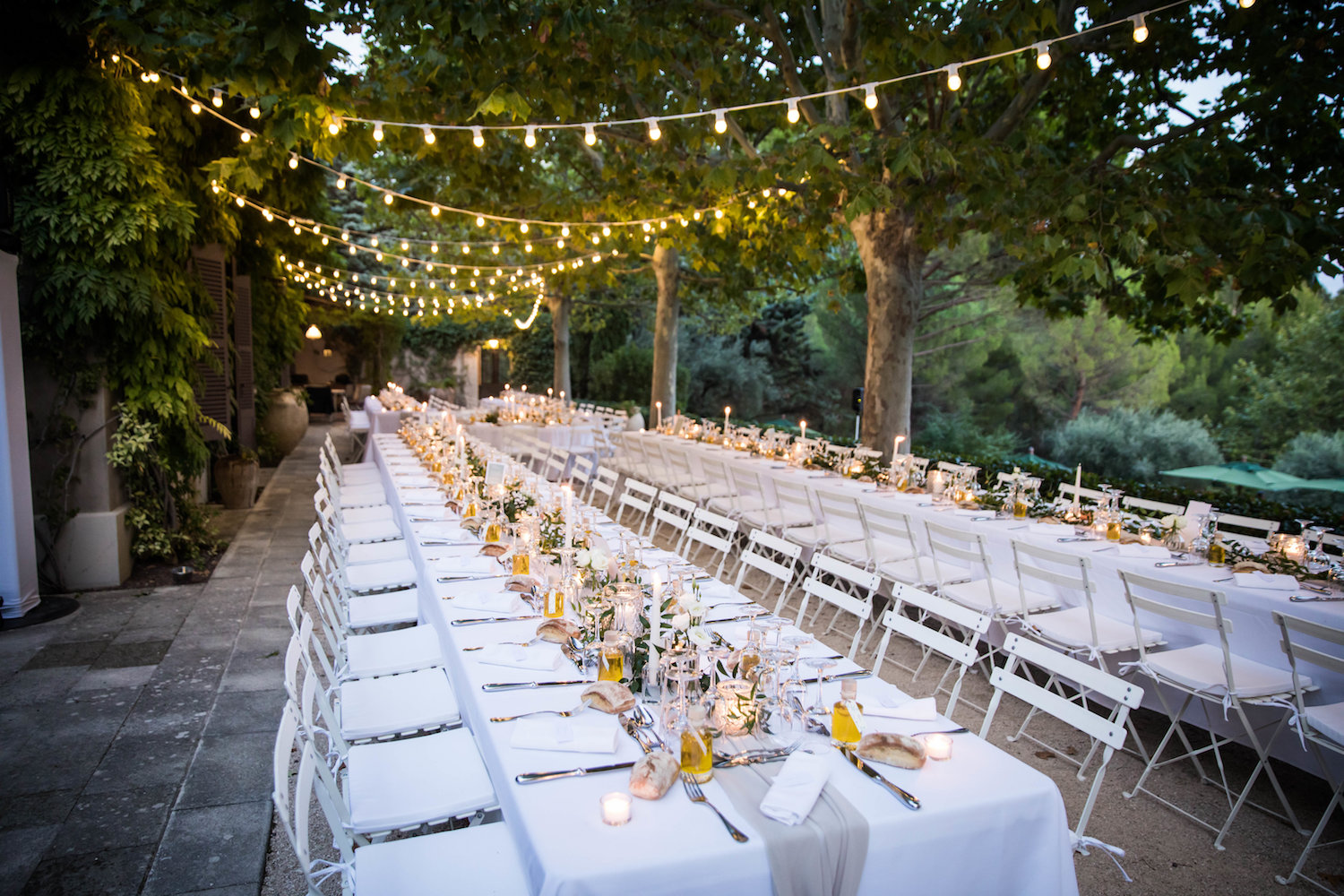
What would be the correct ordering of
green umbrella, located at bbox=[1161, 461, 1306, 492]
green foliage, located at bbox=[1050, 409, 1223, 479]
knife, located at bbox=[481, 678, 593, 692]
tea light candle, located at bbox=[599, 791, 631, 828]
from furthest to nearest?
green foliage, located at bbox=[1050, 409, 1223, 479] → green umbrella, located at bbox=[1161, 461, 1306, 492] → knife, located at bbox=[481, 678, 593, 692] → tea light candle, located at bbox=[599, 791, 631, 828]

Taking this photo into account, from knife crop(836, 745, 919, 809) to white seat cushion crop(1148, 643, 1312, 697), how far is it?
2.11 meters

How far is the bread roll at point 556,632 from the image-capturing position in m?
2.98

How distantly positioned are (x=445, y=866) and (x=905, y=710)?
1.42 metres

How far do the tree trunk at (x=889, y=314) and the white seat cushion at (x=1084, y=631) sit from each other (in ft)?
14.0

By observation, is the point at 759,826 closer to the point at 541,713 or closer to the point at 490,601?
the point at 541,713

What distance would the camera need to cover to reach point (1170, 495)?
6.90 meters

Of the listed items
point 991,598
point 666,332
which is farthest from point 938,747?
point 666,332

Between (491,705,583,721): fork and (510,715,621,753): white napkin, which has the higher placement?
(510,715,621,753): white napkin

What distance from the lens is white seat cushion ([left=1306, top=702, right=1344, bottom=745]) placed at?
2.96m

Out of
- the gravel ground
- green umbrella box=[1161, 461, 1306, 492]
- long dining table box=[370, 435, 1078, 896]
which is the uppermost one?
long dining table box=[370, 435, 1078, 896]

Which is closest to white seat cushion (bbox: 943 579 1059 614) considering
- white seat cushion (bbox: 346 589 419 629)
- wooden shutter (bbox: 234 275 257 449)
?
white seat cushion (bbox: 346 589 419 629)

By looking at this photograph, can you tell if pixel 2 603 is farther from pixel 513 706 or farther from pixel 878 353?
pixel 878 353

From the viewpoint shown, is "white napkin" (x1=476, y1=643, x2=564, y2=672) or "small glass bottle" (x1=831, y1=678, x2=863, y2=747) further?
"white napkin" (x1=476, y1=643, x2=564, y2=672)

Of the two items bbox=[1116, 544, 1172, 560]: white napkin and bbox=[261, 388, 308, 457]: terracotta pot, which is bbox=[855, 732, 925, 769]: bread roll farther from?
bbox=[261, 388, 308, 457]: terracotta pot
